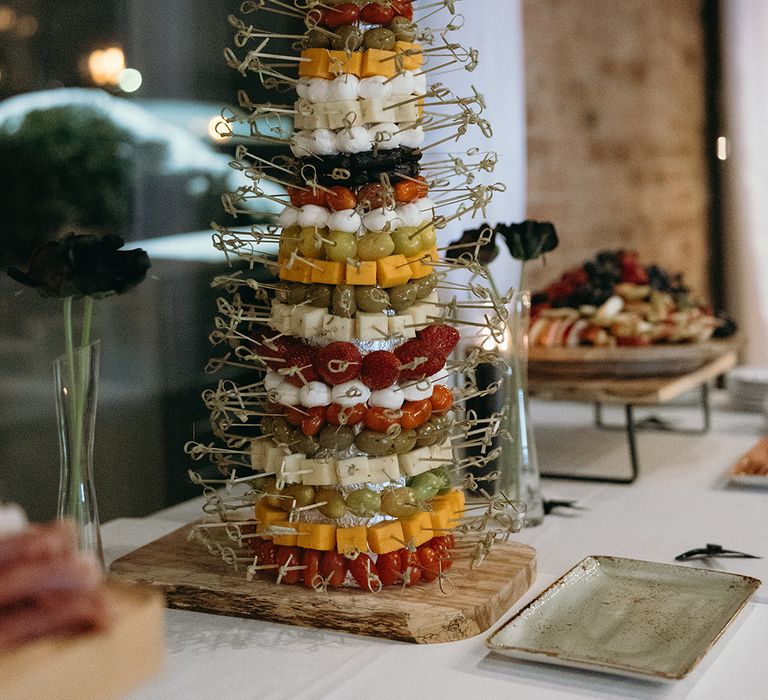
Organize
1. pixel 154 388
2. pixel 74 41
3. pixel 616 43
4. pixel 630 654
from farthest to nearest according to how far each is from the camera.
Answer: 1. pixel 616 43
2. pixel 154 388
3. pixel 74 41
4. pixel 630 654

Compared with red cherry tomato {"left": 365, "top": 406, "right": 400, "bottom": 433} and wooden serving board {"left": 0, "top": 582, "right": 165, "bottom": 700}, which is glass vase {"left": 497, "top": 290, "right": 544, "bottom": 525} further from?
wooden serving board {"left": 0, "top": 582, "right": 165, "bottom": 700}

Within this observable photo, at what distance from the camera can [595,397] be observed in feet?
6.34

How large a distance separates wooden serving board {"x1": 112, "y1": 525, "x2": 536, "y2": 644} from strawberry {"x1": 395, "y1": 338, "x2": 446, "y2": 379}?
26 cm

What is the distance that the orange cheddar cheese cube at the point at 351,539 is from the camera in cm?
125

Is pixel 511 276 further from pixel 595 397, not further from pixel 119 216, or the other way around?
pixel 119 216

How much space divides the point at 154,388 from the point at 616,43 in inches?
89.2

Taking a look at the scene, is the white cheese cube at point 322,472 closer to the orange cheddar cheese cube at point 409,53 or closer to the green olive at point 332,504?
the green olive at point 332,504

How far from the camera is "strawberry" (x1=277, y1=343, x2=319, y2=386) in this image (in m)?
1.25

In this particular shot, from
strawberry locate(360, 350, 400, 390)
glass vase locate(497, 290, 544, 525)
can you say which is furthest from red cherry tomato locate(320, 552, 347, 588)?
glass vase locate(497, 290, 544, 525)

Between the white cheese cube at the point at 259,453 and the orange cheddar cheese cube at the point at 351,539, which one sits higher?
the white cheese cube at the point at 259,453

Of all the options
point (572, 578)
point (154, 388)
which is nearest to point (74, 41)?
point (154, 388)

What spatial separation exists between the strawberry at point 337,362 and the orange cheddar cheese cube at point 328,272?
0.24ft

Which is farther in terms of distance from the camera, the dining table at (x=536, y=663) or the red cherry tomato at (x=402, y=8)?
the red cherry tomato at (x=402, y=8)

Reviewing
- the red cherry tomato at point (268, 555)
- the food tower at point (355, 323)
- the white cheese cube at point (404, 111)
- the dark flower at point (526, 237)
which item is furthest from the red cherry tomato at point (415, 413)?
the dark flower at point (526, 237)
